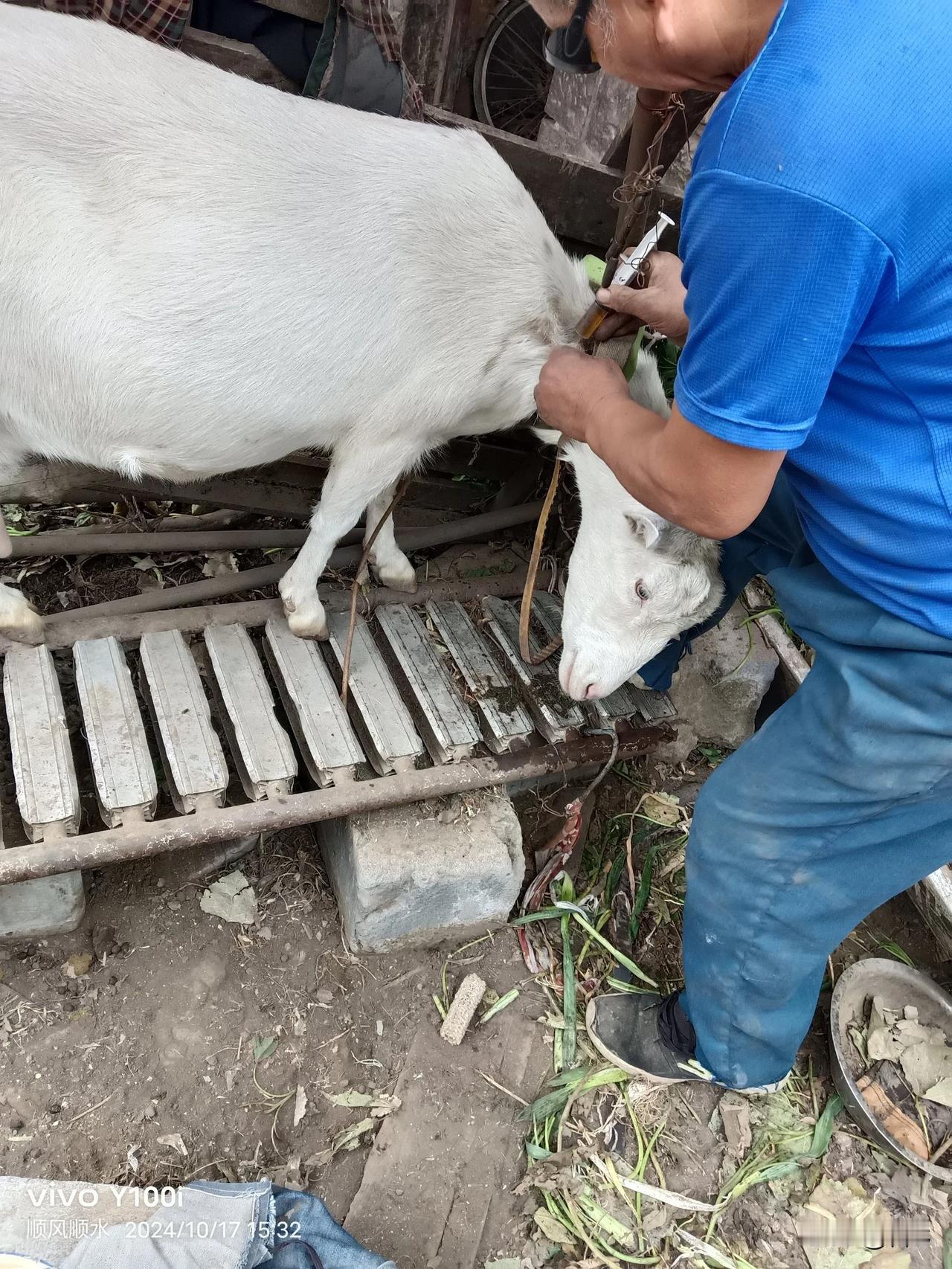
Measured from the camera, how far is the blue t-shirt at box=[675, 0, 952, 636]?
1.17 m

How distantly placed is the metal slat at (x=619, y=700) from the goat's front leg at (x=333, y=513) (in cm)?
89

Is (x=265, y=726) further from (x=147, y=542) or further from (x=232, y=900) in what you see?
(x=147, y=542)

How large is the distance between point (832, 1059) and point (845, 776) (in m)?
1.47

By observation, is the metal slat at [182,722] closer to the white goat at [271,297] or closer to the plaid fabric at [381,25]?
the white goat at [271,297]

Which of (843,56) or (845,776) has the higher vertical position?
(843,56)

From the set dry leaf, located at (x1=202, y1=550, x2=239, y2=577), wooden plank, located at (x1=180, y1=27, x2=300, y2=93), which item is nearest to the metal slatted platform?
dry leaf, located at (x1=202, y1=550, x2=239, y2=577)

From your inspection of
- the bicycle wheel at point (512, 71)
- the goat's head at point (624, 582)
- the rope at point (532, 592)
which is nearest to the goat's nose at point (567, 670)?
the goat's head at point (624, 582)

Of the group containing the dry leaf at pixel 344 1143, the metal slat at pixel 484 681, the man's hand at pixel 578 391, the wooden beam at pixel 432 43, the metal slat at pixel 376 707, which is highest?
the wooden beam at pixel 432 43

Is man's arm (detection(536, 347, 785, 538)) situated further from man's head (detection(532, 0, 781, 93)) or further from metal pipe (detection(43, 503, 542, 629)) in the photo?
metal pipe (detection(43, 503, 542, 629))

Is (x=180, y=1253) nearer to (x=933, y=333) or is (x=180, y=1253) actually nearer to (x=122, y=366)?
(x=122, y=366)

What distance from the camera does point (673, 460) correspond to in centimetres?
162

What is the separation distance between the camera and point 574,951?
124 inches

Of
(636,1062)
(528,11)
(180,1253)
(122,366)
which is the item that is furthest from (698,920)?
(528,11)

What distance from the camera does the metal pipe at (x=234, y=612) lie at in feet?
9.62
